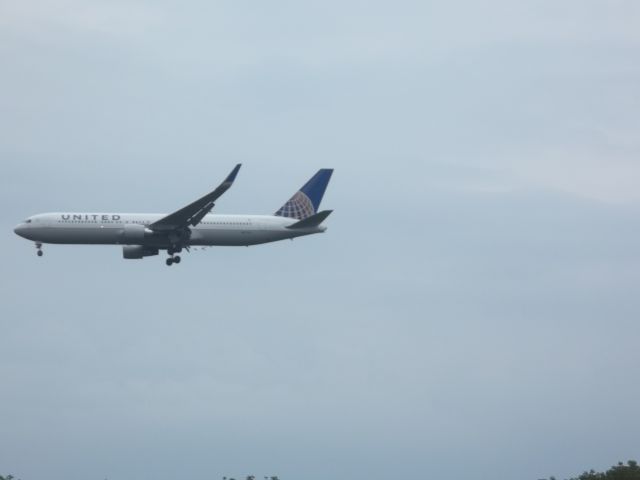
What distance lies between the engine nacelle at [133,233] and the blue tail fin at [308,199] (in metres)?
11.3

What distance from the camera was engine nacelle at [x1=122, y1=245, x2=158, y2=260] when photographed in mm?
96688

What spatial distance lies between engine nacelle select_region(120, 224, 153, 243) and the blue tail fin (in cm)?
1131

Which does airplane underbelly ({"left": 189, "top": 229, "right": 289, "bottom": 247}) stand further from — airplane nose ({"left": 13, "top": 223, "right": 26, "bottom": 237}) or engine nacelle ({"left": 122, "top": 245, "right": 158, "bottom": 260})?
airplane nose ({"left": 13, "top": 223, "right": 26, "bottom": 237})

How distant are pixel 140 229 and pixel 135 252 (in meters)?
3.64

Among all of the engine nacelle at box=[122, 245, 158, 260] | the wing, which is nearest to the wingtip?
the wing

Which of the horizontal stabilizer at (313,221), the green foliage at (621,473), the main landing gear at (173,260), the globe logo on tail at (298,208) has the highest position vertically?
the globe logo on tail at (298,208)

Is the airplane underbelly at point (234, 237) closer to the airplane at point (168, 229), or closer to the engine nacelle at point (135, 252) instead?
the airplane at point (168, 229)

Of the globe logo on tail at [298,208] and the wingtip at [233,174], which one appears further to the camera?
the globe logo on tail at [298,208]

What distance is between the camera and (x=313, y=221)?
94.9 metres

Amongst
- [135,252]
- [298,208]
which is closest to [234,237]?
[298,208]

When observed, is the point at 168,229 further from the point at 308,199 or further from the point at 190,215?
the point at 308,199

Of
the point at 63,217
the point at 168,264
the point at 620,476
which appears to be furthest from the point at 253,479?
the point at 620,476

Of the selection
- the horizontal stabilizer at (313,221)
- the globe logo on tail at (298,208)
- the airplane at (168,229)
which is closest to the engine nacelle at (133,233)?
the airplane at (168,229)

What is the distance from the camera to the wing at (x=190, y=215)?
90.9 metres
